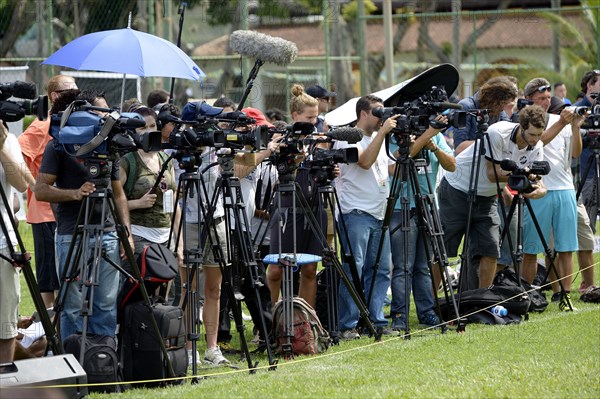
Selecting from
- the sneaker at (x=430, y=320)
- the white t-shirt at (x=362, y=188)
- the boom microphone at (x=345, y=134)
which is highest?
the boom microphone at (x=345, y=134)

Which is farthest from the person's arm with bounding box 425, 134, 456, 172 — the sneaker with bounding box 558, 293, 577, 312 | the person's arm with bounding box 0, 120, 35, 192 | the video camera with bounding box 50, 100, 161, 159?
the person's arm with bounding box 0, 120, 35, 192

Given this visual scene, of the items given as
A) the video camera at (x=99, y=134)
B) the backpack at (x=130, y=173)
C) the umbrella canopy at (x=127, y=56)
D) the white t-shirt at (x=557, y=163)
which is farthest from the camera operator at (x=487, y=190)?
the video camera at (x=99, y=134)

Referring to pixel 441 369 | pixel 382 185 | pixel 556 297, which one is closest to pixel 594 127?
pixel 556 297

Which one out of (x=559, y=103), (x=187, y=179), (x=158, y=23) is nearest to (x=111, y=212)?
(x=187, y=179)

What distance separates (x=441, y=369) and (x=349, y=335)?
174 cm

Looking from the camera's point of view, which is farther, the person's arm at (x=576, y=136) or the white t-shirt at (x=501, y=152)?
the person's arm at (x=576, y=136)

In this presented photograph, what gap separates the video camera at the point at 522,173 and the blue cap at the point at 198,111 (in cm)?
310

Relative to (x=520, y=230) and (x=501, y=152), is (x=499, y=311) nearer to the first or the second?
(x=520, y=230)

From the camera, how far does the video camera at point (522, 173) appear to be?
8969mm

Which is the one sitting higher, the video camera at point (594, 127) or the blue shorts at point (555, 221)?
the video camera at point (594, 127)

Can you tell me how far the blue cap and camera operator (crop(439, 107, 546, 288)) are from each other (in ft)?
9.74

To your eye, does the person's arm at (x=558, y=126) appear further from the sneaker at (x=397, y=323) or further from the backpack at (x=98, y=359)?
the backpack at (x=98, y=359)

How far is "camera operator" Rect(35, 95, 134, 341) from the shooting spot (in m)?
6.70

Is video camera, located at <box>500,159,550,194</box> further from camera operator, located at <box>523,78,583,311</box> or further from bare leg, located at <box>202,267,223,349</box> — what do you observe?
bare leg, located at <box>202,267,223,349</box>
